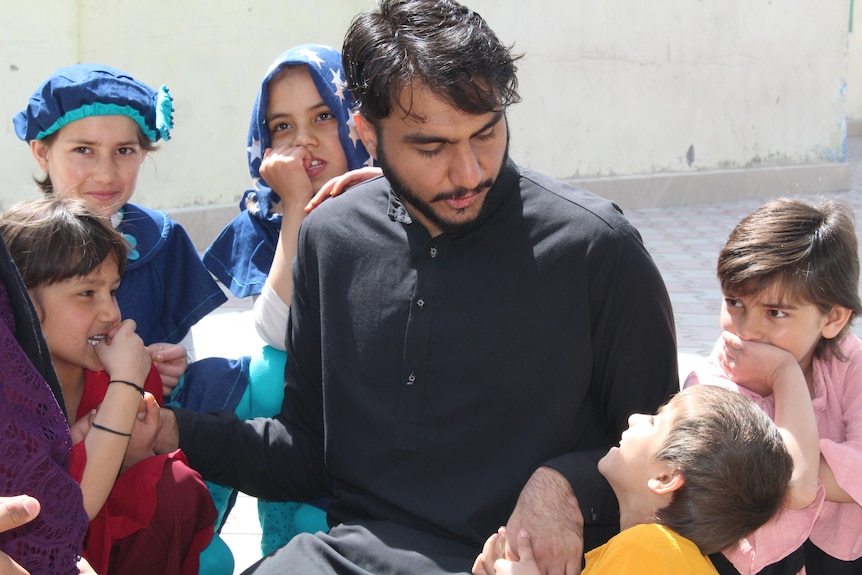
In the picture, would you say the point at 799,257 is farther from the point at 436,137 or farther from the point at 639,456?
the point at 436,137

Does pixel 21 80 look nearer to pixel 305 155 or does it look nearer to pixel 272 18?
pixel 272 18

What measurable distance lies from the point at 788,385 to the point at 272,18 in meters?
→ 6.93

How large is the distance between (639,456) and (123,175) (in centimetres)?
175

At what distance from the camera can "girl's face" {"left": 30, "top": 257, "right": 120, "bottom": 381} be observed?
7.84 feet

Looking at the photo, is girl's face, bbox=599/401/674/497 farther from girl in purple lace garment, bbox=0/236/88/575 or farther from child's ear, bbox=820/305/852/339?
girl in purple lace garment, bbox=0/236/88/575

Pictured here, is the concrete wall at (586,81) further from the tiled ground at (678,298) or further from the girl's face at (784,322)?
the girl's face at (784,322)

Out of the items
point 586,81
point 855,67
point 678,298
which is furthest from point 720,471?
point 855,67

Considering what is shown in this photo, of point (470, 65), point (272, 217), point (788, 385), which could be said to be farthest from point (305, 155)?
point (788, 385)

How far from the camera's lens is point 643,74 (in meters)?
11.3

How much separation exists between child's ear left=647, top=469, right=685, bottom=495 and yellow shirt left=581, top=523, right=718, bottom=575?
2.8 inches

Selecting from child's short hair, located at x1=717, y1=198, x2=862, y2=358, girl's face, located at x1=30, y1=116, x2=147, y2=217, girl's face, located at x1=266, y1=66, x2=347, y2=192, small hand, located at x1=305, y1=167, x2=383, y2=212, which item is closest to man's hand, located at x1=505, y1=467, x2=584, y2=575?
child's short hair, located at x1=717, y1=198, x2=862, y2=358

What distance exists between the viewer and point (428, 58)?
218 centimetres

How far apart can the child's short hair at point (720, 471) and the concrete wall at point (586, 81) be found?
6328mm

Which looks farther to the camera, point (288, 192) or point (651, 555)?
point (288, 192)
